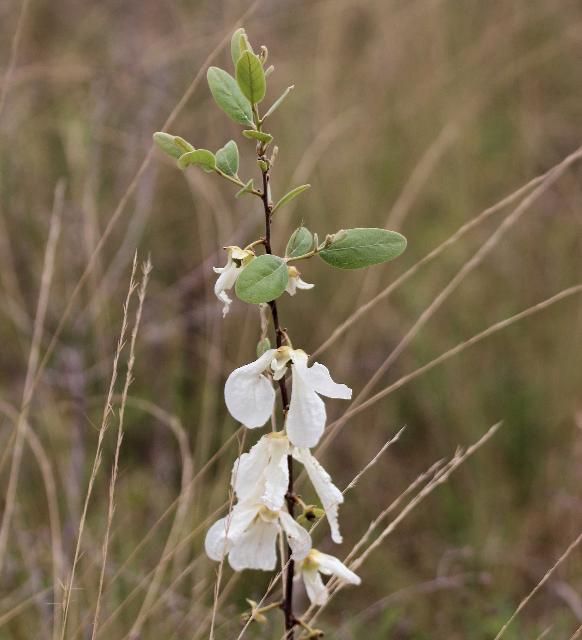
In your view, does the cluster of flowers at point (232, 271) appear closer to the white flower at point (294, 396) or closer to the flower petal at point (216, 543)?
the white flower at point (294, 396)

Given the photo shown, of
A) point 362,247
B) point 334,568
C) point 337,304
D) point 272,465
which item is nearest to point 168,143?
point 362,247

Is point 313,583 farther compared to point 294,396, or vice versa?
point 313,583

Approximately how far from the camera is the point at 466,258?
2.59 m

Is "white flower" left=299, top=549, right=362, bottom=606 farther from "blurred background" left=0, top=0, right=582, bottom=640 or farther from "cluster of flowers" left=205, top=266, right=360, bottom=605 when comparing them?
"blurred background" left=0, top=0, right=582, bottom=640

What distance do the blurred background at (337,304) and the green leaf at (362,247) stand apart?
2.09 ft

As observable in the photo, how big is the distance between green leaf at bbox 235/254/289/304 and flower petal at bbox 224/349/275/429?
60 millimetres

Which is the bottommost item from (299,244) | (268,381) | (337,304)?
(337,304)

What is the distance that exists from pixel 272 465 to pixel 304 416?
8 centimetres

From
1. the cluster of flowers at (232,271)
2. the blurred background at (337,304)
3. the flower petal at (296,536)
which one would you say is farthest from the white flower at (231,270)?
the blurred background at (337,304)

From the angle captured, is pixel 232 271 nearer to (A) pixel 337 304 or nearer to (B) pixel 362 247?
(B) pixel 362 247

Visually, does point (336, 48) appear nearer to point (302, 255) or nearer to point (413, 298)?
point (413, 298)

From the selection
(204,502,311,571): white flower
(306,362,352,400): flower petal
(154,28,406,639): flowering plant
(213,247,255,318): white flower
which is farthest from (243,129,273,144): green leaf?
(204,502,311,571): white flower

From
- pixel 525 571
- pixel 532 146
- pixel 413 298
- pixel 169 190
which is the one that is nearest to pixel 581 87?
pixel 532 146

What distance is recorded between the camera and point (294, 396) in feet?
2.68
